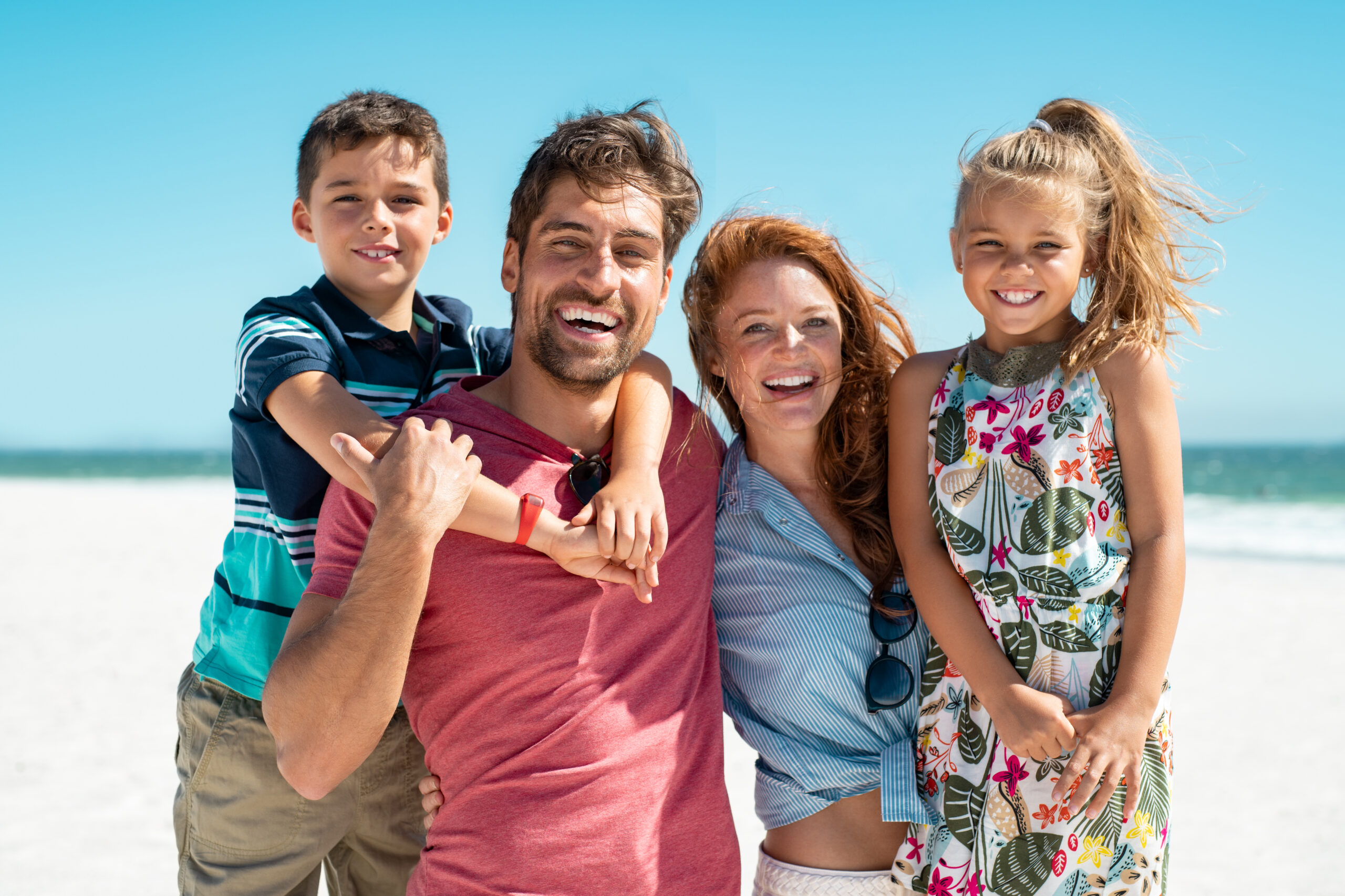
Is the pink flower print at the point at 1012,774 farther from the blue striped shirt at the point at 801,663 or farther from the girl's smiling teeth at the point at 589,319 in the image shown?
the girl's smiling teeth at the point at 589,319

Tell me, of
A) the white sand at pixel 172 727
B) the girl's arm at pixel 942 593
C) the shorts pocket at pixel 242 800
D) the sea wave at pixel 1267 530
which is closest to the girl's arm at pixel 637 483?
the girl's arm at pixel 942 593

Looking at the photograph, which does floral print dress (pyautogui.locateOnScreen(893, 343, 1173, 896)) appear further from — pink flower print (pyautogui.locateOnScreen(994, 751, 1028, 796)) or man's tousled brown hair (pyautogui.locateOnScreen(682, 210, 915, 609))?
man's tousled brown hair (pyautogui.locateOnScreen(682, 210, 915, 609))

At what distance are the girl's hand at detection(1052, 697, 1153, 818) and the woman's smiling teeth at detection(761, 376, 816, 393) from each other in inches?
44.3

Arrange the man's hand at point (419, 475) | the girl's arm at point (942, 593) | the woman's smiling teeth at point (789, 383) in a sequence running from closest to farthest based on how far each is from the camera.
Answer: the man's hand at point (419, 475) → the girl's arm at point (942, 593) → the woman's smiling teeth at point (789, 383)

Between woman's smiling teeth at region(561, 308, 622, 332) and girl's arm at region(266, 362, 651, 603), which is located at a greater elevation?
woman's smiling teeth at region(561, 308, 622, 332)

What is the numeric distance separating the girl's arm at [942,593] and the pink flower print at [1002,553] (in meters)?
0.12

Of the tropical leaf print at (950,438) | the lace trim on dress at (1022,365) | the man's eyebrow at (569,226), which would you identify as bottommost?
the tropical leaf print at (950,438)

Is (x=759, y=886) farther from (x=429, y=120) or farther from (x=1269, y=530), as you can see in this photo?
(x=1269, y=530)

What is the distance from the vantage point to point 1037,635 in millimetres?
2236

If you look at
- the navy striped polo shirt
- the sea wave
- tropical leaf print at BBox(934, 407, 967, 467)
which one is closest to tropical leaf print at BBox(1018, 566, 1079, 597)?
tropical leaf print at BBox(934, 407, 967, 467)

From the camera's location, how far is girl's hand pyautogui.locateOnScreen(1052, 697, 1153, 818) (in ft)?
6.83

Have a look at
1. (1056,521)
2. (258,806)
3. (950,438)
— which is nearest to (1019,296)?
(950,438)

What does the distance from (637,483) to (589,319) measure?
1.62ft

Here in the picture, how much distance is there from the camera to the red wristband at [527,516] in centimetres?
206
